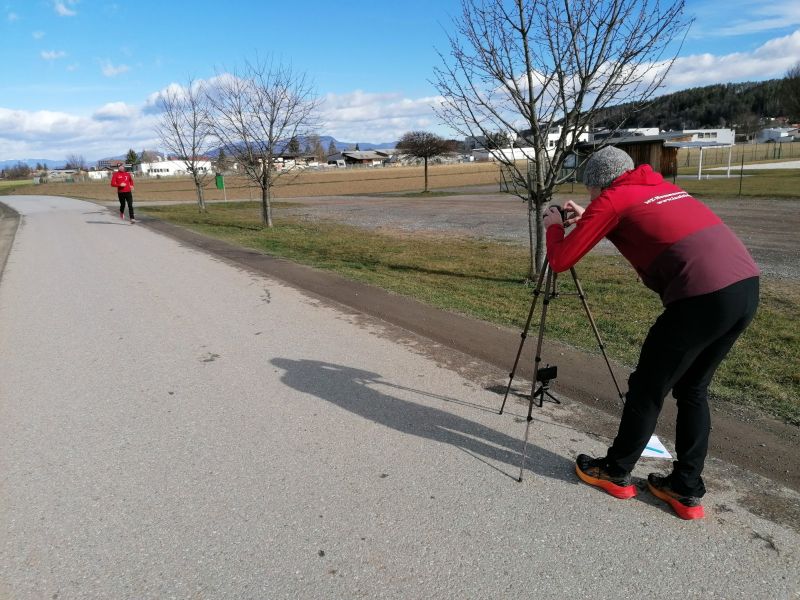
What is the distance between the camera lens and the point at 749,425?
13.2ft

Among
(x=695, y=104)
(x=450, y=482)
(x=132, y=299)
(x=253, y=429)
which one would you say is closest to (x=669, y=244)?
(x=450, y=482)

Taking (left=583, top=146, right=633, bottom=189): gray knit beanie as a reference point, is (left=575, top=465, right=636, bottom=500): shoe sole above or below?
below

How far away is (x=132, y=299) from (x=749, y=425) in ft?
25.2

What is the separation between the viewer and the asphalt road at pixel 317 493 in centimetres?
259

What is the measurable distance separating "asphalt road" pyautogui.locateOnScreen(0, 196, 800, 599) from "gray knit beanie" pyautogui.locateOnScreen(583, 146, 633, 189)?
1731 mm

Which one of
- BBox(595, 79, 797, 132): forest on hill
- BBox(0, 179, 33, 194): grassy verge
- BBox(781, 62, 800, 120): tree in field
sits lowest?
BBox(0, 179, 33, 194): grassy verge

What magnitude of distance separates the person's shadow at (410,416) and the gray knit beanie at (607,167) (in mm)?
1717

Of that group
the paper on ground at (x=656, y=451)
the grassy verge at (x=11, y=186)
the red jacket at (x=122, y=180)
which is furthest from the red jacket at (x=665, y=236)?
the grassy verge at (x=11, y=186)

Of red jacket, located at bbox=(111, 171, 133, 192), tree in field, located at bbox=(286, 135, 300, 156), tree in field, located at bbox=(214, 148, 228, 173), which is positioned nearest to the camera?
red jacket, located at bbox=(111, 171, 133, 192)

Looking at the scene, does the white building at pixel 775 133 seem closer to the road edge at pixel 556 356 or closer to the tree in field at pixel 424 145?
the tree in field at pixel 424 145

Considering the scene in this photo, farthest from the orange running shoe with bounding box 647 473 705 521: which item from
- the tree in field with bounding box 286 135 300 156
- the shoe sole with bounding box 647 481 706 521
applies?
the tree in field with bounding box 286 135 300 156

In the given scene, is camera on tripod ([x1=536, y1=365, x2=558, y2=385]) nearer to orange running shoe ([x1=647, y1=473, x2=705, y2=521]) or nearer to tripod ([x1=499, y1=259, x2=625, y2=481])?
tripod ([x1=499, y1=259, x2=625, y2=481])

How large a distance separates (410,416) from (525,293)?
182 inches

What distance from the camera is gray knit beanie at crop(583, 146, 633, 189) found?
10.2 feet
